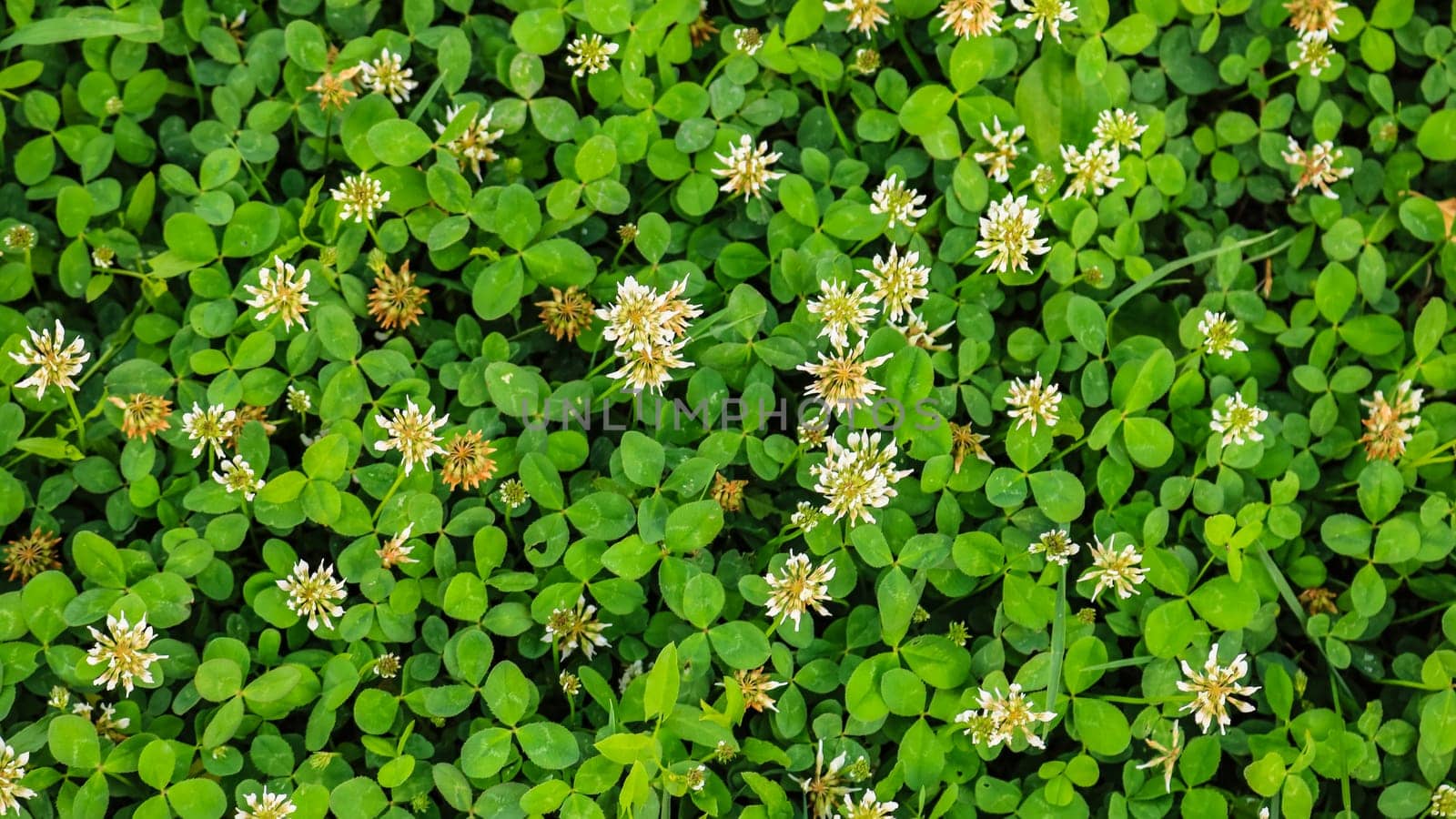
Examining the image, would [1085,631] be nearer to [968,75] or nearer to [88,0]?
[968,75]

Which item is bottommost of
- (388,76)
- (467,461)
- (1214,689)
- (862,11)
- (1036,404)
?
(1214,689)

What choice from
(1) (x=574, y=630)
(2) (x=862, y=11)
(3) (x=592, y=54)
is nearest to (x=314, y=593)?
(1) (x=574, y=630)

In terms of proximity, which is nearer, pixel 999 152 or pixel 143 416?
pixel 143 416

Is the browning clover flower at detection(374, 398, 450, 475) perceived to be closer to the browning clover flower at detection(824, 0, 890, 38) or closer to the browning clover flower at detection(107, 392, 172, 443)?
the browning clover flower at detection(107, 392, 172, 443)

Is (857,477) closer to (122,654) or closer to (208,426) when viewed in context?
(208,426)

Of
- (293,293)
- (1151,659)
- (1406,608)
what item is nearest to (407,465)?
(293,293)

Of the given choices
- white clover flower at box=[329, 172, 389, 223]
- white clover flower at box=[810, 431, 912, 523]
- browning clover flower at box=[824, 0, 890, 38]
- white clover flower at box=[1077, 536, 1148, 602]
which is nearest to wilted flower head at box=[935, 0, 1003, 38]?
browning clover flower at box=[824, 0, 890, 38]

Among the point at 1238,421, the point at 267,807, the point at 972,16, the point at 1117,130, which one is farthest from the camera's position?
the point at 1117,130

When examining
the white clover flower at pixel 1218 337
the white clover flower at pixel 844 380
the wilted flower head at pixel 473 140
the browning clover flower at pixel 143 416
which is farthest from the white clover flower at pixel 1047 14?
the browning clover flower at pixel 143 416
